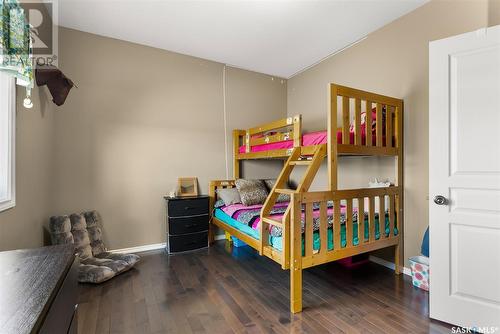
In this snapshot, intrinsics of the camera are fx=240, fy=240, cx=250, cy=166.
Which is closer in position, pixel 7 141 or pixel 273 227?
pixel 7 141

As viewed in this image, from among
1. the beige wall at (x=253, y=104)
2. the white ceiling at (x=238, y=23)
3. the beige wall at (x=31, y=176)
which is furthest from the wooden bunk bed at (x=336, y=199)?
the beige wall at (x=31, y=176)

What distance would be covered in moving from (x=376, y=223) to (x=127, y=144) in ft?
10.3

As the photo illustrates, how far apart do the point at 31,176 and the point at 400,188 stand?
359 cm

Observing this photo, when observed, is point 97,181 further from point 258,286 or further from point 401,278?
point 401,278

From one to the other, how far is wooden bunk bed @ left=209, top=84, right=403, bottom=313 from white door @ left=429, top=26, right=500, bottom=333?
1.90 feet

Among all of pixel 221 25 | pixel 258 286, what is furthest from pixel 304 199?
pixel 221 25

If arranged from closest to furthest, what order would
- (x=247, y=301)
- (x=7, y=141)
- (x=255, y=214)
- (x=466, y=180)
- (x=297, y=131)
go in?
(x=466, y=180) → (x=7, y=141) → (x=247, y=301) → (x=297, y=131) → (x=255, y=214)

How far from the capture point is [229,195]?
3391 mm

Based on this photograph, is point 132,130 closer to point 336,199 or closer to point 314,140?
point 314,140

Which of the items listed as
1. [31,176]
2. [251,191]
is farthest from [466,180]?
[31,176]

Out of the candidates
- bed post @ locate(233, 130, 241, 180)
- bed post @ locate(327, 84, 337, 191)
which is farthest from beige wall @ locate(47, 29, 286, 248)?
bed post @ locate(327, 84, 337, 191)

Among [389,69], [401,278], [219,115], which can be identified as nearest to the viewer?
[401,278]

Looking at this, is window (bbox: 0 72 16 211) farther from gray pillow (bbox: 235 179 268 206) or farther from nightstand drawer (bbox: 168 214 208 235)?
gray pillow (bbox: 235 179 268 206)

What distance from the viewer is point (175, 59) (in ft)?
11.5
